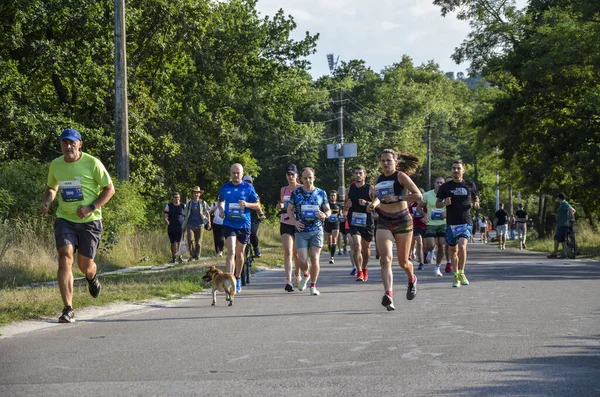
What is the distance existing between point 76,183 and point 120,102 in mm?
12085

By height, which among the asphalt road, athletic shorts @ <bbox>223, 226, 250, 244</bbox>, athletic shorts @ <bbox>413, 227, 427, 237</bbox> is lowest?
the asphalt road

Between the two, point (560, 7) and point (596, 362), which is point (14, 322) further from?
point (560, 7)

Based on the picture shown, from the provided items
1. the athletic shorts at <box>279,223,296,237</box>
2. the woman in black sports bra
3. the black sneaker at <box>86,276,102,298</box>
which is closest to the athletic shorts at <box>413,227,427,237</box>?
the athletic shorts at <box>279,223,296,237</box>

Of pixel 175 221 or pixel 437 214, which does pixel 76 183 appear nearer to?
pixel 437 214

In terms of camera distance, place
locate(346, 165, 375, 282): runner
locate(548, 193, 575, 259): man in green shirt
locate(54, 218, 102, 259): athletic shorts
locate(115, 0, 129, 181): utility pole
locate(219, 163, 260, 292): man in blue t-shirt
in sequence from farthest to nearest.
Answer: locate(548, 193, 575, 259): man in green shirt → locate(115, 0, 129, 181): utility pole → locate(346, 165, 375, 282): runner → locate(219, 163, 260, 292): man in blue t-shirt → locate(54, 218, 102, 259): athletic shorts

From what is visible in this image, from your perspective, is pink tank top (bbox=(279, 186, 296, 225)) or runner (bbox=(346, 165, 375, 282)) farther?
runner (bbox=(346, 165, 375, 282))

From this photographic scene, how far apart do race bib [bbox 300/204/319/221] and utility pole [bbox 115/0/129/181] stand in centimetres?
913

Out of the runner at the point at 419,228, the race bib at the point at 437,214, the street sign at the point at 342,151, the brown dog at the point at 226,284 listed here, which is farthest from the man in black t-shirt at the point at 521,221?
the brown dog at the point at 226,284

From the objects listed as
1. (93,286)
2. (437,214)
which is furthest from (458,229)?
(93,286)

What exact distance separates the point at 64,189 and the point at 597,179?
2275 cm

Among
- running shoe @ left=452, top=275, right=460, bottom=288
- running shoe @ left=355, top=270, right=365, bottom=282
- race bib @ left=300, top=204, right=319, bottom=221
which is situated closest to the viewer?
race bib @ left=300, top=204, right=319, bottom=221

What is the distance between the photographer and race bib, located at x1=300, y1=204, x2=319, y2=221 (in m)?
14.1

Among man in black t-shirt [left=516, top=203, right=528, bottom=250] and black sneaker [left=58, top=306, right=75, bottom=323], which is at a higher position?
man in black t-shirt [left=516, top=203, right=528, bottom=250]

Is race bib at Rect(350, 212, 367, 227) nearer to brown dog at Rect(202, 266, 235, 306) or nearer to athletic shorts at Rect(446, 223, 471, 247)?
athletic shorts at Rect(446, 223, 471, 247)
